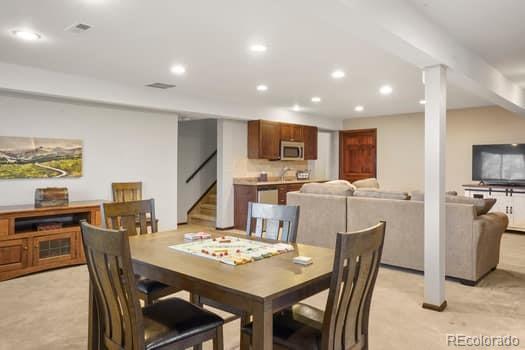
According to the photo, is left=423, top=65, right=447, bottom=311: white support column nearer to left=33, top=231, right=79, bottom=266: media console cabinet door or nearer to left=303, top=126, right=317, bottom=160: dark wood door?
left=33, top=231, right=79, bottom=266: media console cabinet door

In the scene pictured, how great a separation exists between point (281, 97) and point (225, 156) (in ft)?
5.09

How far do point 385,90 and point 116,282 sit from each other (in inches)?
194

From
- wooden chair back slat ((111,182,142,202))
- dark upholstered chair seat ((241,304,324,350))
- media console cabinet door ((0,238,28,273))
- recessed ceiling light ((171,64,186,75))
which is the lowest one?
media console cabinet door ((0,238,28,273))

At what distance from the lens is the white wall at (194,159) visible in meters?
7.64

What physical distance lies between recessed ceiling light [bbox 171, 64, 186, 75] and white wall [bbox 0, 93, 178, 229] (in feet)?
5.11

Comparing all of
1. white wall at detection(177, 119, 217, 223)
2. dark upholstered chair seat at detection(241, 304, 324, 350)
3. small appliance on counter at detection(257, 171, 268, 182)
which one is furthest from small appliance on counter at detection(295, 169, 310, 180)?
dark upholstered chair seat at detection(241, 304, 324, 350)

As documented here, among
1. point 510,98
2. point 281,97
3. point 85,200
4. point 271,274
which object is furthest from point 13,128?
point 510,98

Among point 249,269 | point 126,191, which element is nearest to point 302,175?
point 126,191

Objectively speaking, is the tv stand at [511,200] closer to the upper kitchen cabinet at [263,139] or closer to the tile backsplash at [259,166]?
the tile backsplash at [259,166]

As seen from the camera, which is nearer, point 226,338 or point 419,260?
point 226,338

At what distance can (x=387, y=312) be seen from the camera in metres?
3.15

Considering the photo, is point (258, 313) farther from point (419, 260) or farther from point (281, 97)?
point (281, 97)

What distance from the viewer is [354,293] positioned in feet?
5.39

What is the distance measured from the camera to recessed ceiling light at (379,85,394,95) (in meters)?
5.32
